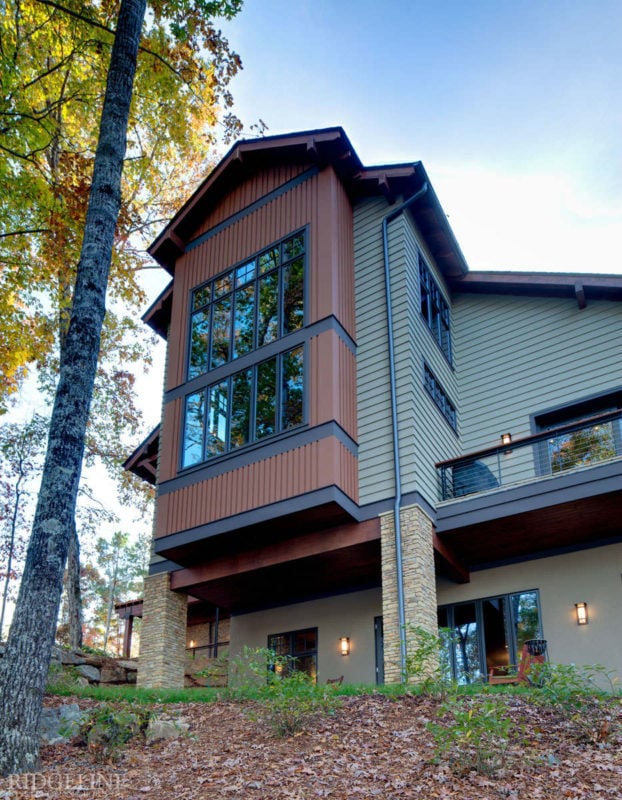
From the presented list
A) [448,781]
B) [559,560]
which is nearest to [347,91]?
[559,560]

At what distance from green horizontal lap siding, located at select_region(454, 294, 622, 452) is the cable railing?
2.61 feet

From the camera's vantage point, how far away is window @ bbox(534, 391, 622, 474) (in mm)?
12094

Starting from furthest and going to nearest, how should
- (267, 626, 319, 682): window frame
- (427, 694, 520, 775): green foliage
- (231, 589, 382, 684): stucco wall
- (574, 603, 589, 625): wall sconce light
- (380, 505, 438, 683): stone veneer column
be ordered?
(267, 626, 319, 682): window frame, (231, 589, 382, 684): stucco wall, (574, 603, 589, 625): wall sconce light, (380, 505, 438, 683): stone veneer column, (427, 694, 520, 775): green foliage

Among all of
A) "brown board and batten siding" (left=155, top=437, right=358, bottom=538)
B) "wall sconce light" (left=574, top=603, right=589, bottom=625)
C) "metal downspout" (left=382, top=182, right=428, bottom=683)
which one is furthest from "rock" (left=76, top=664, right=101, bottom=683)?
"wall sconce light" (left=574, top=603, right=589, bottom=625)

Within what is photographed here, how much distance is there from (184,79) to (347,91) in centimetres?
505

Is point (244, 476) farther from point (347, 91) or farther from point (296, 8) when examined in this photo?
point (296, 8)

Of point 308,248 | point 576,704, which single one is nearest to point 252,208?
point 308,248

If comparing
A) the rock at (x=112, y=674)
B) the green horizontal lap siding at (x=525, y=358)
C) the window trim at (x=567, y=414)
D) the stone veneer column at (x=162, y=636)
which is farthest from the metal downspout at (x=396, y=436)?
the rock at (x=112, y=674)

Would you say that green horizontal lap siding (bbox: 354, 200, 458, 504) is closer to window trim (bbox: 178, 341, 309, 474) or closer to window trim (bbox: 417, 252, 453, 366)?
window trim (bbox: 417, 252, 453, 366)

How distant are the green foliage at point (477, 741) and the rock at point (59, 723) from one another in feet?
12.6

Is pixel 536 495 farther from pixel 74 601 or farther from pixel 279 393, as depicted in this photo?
pixel 74 601

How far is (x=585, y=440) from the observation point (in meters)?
12.5

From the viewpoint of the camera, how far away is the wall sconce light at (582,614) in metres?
11.5

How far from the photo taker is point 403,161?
13.3 meters
